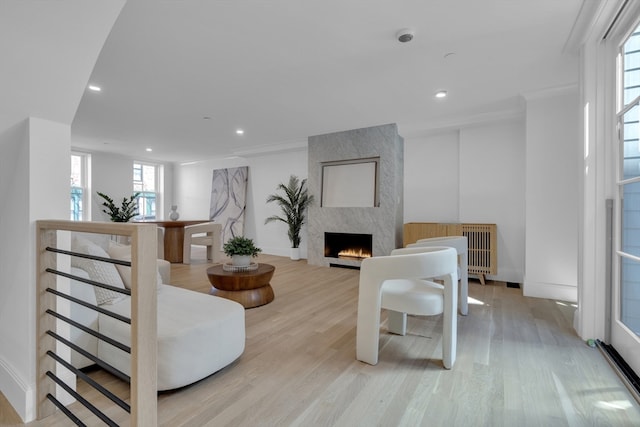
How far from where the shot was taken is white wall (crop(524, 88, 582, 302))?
125 inches

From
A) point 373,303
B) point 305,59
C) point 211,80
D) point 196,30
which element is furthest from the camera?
point 211,80

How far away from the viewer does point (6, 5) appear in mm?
1008

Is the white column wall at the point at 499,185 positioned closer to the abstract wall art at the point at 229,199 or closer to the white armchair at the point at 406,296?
the white armchair at the point at 406,296

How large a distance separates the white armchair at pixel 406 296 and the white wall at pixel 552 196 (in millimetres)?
2189

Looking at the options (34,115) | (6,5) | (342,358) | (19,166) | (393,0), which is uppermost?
(393,0)

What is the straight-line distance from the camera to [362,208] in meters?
4.96

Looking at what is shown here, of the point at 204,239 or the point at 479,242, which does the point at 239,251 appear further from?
the point at 479,242

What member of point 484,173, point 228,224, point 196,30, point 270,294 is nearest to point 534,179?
point 484,173

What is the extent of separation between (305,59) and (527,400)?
9.68 feet

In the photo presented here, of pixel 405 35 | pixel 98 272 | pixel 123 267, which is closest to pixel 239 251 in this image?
pixel 123 267

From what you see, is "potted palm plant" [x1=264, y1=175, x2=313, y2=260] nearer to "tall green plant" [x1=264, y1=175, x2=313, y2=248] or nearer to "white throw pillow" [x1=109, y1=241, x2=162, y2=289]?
"tall green plant" [x1=264, y1=175, x2=313, y2=248]

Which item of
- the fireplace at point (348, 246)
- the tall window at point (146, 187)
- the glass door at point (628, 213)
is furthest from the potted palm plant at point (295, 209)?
the glass door at point (628, 213)

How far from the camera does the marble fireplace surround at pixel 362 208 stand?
4.68 metres

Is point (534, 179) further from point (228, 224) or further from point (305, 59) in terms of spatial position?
point (228, 224)
